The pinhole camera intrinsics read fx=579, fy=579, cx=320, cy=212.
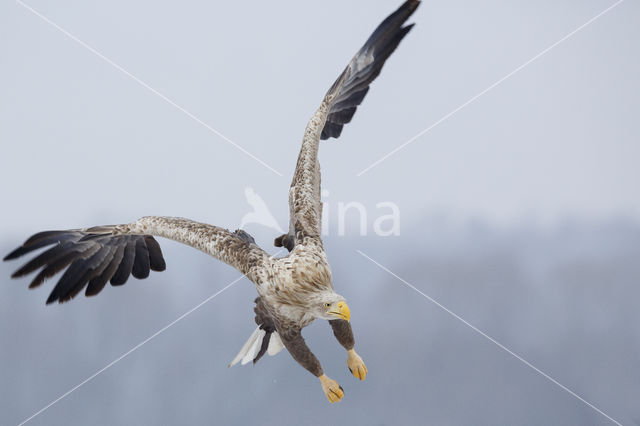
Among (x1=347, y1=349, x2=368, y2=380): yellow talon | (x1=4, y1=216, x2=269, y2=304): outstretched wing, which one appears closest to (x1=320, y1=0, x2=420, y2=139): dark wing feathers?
(x1=4, y1=216, x2=269, y2=304): outstretched wing

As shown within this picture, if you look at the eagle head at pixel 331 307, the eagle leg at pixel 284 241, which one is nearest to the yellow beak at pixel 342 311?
the eagle head at pixel 331 307

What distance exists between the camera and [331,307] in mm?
2625

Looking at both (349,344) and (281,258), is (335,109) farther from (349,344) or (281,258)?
(349,344)

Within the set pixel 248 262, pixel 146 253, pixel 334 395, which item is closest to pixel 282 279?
pixel 248 262

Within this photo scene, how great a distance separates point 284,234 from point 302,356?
2.43 ft

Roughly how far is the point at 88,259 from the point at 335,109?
1766 mm

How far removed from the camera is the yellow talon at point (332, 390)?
9.72ft

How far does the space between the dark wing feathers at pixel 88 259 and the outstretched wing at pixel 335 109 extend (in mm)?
890

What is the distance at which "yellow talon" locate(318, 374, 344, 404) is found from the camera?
117 inches

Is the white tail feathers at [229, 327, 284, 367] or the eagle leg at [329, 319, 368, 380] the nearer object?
the eagle leg at [329, 319, 368, 380]

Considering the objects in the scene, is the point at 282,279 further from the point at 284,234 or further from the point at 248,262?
the point at 284,234

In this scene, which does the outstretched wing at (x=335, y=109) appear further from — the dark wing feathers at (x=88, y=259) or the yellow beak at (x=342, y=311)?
the dark wing feathers at (x=88, y=259)

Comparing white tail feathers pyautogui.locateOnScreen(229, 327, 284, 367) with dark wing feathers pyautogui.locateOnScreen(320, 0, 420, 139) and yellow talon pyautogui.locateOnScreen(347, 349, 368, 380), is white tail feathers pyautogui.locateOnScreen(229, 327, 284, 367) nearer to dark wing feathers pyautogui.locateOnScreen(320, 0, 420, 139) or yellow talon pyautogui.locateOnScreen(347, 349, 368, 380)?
yellow talon pyautogui.locateOnScreen(347, 349, 368, 380)

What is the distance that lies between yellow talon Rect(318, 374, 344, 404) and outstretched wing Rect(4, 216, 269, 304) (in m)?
0.65
